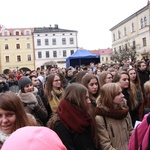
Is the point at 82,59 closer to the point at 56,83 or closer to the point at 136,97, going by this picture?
the point at 56,83

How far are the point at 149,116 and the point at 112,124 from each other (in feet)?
5.25

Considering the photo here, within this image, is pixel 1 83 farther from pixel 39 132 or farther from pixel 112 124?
pixel 39 132

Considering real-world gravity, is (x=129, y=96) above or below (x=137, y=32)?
below

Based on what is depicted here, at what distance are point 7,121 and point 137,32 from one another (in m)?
45.0

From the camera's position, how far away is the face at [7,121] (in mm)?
2668

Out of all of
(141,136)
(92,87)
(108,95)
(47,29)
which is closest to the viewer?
(141,136)

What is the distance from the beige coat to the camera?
10.8ft

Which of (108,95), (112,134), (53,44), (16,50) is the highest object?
(53,44)

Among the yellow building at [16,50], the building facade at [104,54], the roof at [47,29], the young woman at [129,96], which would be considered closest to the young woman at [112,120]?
the young woman at [129,96]

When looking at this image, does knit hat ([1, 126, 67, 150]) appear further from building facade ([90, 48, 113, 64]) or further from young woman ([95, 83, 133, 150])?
building facade ([90, 48, 113, 64])

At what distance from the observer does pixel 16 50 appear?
205 ft

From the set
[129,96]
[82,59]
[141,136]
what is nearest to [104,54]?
[82,59]

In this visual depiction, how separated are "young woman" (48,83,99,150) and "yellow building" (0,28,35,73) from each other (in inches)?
2365

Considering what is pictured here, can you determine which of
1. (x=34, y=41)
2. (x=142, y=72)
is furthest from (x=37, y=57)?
(x=142, y=72)
